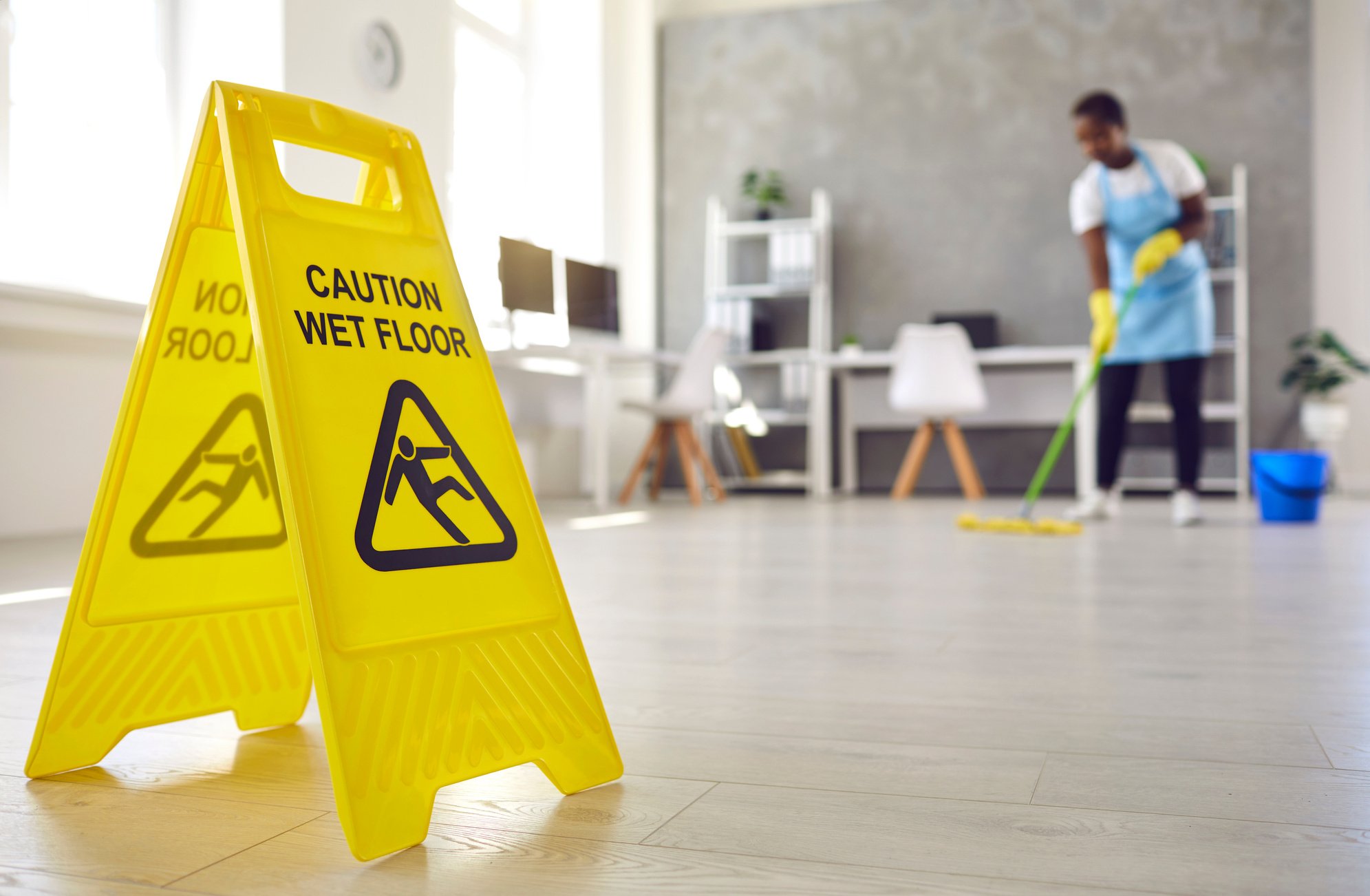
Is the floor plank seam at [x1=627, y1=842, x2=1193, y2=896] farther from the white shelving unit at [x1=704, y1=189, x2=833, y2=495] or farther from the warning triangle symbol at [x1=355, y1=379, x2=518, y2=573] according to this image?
the white shelving unit at [x1=704, y1=189, x2=833, y2=495]

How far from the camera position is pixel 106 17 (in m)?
3.51

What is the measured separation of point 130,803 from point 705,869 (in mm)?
414

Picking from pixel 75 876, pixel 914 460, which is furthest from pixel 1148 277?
pixel 75 876

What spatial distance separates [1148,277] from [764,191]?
2780 millimetres

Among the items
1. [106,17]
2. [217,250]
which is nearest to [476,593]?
[217,250]

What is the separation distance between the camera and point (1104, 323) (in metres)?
3.55

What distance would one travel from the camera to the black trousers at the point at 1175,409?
3590mm

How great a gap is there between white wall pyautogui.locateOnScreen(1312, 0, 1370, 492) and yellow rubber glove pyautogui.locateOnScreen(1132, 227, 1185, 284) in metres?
2.51

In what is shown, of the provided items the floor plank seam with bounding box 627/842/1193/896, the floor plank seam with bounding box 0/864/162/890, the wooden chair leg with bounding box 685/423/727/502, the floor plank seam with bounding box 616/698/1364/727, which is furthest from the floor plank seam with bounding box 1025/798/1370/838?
the wooden chair leg with bounding box 685/423/727/502

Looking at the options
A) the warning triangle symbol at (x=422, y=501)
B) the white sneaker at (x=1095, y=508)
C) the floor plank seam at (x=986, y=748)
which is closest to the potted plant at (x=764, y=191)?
the white sneaker at (x=1095, y=508)

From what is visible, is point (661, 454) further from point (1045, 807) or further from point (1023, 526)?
point (1045, 807)

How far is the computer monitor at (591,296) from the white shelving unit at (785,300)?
0.91m

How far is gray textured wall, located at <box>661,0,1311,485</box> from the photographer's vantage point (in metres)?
5.48

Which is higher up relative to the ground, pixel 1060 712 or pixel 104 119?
pixel 104 119
